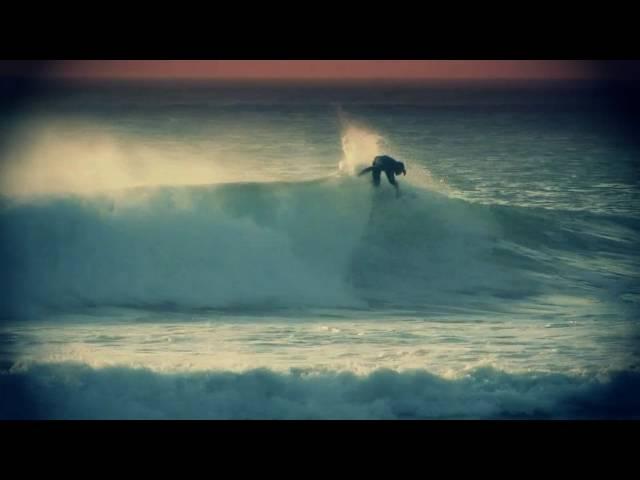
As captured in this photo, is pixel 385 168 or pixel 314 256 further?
pixel 385 168

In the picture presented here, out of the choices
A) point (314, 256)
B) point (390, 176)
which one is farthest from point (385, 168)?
point (314, 256)

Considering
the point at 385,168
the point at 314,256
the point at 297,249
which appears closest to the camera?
the point at 314,256

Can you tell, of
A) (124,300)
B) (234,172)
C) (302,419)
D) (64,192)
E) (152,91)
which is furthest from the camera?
(152,91)

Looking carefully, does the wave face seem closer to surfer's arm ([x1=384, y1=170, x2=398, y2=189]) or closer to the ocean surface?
the ocean surface

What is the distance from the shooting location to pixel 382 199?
752cm

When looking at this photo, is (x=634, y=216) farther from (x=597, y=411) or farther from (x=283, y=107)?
(x=283, y=107)

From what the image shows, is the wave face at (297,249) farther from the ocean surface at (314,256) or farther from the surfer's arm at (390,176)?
the surfer's arm at (390,176)

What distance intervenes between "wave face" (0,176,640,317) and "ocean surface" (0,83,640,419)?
0.02 meters

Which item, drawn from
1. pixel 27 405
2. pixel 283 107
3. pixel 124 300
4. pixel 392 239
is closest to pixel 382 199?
pixel 392 239

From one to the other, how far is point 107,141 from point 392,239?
2.90 metres

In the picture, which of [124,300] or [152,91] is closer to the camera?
[124,300]

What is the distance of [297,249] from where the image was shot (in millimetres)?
7250

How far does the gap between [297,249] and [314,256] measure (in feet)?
0.61

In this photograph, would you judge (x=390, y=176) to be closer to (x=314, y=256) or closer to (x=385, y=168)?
(x=385, y=168)
